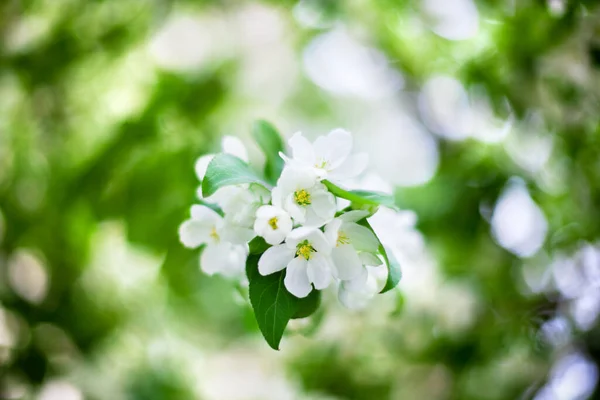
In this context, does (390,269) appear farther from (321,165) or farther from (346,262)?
(321,165)

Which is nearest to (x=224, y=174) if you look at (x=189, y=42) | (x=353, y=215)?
(x=353, y=215)

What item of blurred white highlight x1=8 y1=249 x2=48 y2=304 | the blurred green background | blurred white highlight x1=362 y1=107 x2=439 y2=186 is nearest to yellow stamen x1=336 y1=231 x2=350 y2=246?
the blurred green background

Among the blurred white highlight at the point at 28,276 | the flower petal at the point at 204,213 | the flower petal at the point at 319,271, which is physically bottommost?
the flower petal at the point at 319,271

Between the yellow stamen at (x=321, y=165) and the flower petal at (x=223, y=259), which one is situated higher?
the yellow stamen at (x=321, y=165)

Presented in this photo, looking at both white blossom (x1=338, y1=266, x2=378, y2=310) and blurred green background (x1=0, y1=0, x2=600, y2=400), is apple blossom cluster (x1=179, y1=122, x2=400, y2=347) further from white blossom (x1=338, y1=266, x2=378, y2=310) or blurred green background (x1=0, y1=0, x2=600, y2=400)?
blurred green background (x1=0, y1=0, x2=600, y2=400)

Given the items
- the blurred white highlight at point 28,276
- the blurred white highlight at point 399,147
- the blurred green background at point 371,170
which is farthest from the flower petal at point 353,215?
the blurred white highlight at point 28,276

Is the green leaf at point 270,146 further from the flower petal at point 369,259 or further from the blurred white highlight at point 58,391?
the blurred white highlight at point 58,391

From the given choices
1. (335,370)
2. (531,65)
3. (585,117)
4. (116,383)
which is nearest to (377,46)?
(531,65)
